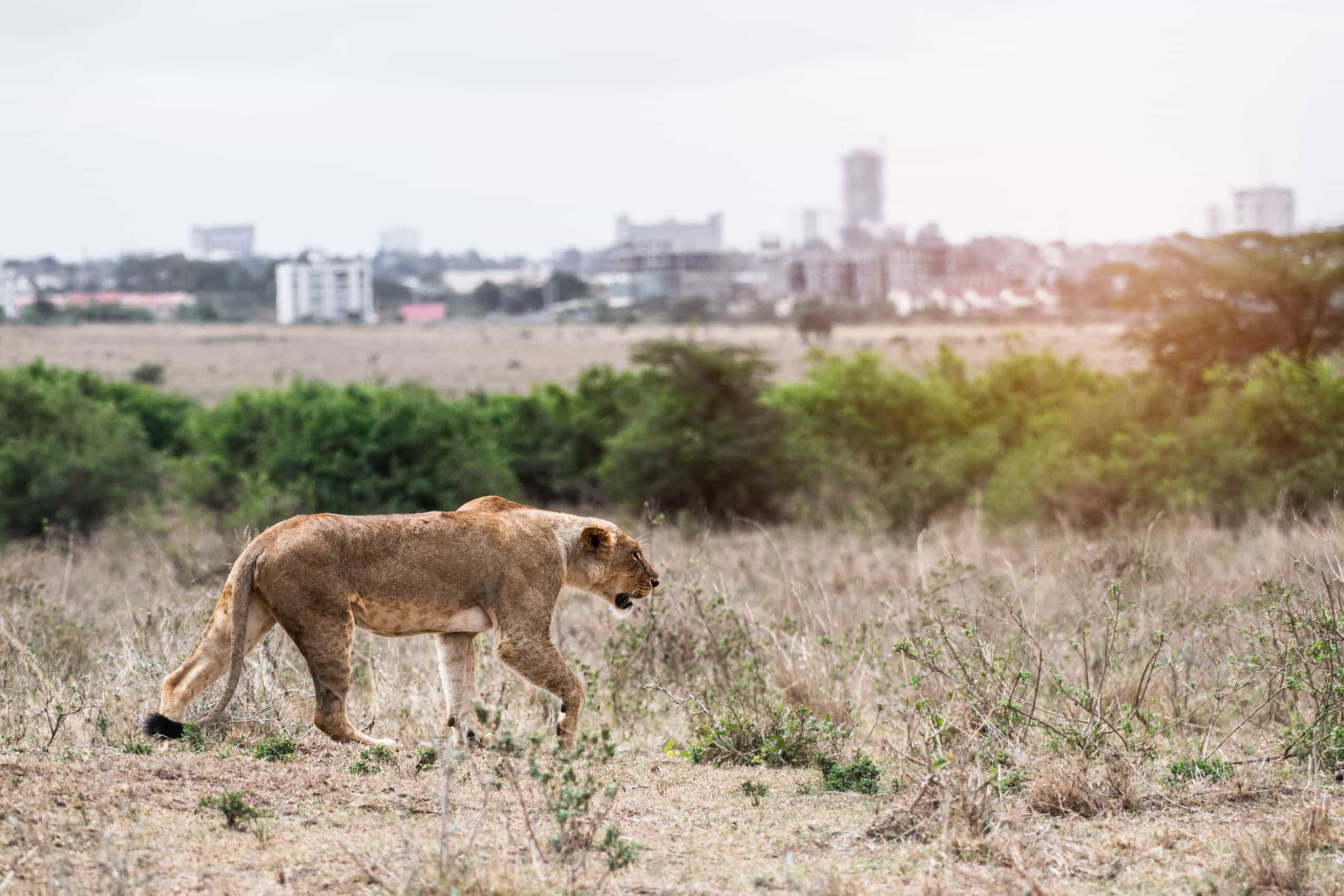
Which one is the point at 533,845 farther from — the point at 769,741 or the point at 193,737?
the point at 193,737

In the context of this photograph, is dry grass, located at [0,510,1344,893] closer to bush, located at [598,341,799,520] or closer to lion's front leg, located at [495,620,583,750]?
lion's front leg, located at [495,620,583,750]

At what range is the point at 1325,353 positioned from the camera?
27.7m

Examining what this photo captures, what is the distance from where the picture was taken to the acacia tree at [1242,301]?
2752 centimetres

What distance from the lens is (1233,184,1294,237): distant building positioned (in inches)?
3824

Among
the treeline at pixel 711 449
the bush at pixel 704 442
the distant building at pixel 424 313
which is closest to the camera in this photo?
the treeline at pixel 711 449

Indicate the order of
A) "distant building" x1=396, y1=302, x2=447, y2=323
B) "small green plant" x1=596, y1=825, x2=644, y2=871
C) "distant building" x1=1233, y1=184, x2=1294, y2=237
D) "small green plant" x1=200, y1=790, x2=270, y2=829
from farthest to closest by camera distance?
"distant building" x1=396, y1=302, x2=447, y2=323, "distant building" x1=1233, y1=184, x2=1294, y2=237, "small green plant" x1=200, y1=790, x2=270, y2=829, "small green plant" x1=596, y1=825, x2=644, y2=871

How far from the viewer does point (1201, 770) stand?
634cm

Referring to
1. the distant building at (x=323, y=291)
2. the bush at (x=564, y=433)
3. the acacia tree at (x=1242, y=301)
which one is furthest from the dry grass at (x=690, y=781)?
the distant building at (x=323, y=291)

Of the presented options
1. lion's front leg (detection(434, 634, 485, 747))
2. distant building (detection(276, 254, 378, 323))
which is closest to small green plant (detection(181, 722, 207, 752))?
lion's front leg (detection(434, 634, 485, 747))

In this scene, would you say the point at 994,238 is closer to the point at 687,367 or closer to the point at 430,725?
the point at 687,367

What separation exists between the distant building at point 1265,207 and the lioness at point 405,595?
95.2 m

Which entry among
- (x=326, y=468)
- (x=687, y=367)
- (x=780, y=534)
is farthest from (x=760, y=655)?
(x=687, y=367)

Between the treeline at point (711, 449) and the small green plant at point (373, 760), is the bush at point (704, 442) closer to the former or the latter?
the treeline at point (711, 449)

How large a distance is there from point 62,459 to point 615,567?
18.0 metres
